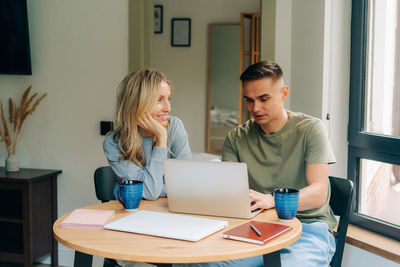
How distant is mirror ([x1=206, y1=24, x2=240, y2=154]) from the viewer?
17.2 feet

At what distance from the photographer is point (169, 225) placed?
1337mm

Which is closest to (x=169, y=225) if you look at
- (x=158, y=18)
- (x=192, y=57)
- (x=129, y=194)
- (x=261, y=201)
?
(x=129, y=194)

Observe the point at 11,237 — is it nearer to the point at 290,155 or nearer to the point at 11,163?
the point at 11,163

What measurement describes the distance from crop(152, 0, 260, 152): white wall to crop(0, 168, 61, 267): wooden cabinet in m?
2.50

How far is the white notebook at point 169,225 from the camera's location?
127 cm

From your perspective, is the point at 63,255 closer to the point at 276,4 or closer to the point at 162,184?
the point at 162,184

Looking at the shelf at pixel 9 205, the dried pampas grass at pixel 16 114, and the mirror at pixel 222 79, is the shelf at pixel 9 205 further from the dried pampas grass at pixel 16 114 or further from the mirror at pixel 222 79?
the mirror at pixel 222 79

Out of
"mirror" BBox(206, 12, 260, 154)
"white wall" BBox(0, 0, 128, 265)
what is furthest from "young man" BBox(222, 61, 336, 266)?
"mirror" BBox(206, 12, 260, 154)

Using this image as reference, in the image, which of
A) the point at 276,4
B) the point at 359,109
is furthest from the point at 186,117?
the point at 359,109

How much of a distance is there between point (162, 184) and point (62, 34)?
1.85 metres

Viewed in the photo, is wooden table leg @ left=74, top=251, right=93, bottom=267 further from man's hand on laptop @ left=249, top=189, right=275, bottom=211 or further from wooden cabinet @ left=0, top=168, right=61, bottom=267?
wooden cabinet @ left=0, top=168, right=61, bottom=267

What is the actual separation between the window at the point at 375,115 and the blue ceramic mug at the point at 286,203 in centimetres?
87

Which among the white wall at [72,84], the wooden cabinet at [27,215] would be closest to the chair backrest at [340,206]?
the white wall at [72,84]

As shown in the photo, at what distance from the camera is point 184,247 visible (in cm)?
119
